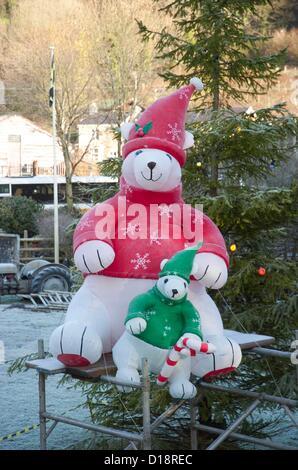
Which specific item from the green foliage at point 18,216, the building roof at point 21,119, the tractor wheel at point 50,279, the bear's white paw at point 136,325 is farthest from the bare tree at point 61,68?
the bear's white paw at point 136,325

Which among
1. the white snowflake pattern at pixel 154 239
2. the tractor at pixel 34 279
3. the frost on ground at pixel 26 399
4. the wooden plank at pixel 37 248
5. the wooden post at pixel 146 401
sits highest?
the white snowflake pattern at pixel 154 239

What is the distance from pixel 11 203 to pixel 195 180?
1999 centimetres

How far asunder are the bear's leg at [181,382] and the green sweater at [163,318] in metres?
0.20

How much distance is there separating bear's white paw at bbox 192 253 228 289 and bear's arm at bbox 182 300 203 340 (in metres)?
0.22

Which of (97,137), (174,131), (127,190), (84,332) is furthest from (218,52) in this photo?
(97,137)

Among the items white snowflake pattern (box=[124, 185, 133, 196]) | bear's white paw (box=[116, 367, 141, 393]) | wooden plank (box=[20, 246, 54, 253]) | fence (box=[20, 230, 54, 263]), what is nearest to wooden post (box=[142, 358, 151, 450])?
bear's white paw (box=[116, 367, 141, 393])

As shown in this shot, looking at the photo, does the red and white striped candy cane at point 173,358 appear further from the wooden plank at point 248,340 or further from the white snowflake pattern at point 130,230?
the white snowflake pattern at point 130,230

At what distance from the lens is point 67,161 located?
28.6 m

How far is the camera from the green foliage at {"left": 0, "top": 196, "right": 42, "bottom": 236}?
24.9 metres

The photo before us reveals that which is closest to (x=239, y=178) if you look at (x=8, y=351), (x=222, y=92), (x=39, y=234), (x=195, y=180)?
(x=195, y=180)

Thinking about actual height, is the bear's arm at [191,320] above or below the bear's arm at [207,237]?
below

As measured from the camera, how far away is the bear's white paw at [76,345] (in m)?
3.86

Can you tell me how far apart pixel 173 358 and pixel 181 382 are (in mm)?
226

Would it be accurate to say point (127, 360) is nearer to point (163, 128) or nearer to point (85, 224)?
point (85, 224)
